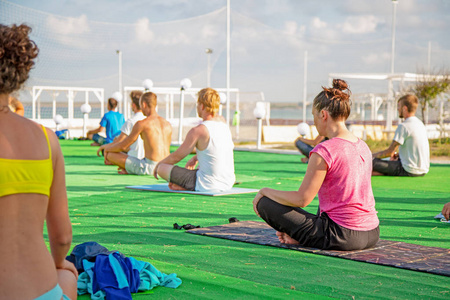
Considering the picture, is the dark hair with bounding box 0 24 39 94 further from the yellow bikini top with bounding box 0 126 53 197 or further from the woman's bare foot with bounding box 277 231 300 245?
the woman's bare foot with bounding box 277 231 300 245

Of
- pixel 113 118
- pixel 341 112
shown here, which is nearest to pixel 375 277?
pixel 341 112

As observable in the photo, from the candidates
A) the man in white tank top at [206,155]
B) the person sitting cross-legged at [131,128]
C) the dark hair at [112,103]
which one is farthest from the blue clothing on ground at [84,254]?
the dark hair at [112,103]

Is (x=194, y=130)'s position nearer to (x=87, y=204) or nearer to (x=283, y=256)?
(x=87, y=204)

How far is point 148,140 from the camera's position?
950 cm

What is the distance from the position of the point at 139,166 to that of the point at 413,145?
14.5ft

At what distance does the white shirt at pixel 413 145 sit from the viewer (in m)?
9.77

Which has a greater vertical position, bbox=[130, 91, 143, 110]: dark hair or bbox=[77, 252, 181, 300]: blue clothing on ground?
bbox=[130, 91, 143, 110]: dark hair

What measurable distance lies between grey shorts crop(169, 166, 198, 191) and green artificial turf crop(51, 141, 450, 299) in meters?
0.21

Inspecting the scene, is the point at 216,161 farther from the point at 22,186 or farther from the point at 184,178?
the point at 22,186

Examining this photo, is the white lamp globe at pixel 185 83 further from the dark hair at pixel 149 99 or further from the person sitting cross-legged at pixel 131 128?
the dark hair at pixel 149 99

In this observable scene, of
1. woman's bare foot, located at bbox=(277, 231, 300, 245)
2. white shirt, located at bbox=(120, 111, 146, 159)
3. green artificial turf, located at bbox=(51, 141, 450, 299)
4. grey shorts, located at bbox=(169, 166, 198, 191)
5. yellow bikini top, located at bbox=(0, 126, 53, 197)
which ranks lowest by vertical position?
green artificial turf, located at bbox=(51, 141, 450, 299)

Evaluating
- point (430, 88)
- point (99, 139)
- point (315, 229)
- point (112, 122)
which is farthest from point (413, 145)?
point (430, 88)

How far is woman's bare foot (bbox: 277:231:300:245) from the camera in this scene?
462 cm

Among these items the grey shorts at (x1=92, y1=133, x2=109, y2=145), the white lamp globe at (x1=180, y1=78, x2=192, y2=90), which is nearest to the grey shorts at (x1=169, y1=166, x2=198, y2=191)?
the white lamp globe at (x1=180, y1=78, x2=192, y2=90)
